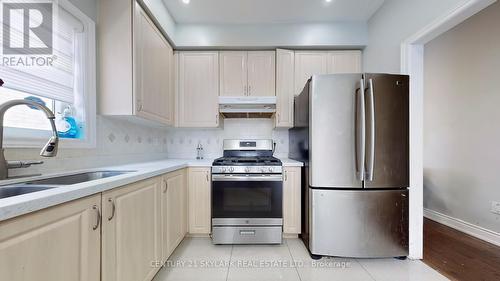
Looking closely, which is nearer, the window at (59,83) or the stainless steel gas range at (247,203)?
the window at (59,83)

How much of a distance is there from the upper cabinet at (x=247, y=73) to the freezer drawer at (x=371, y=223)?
158cm

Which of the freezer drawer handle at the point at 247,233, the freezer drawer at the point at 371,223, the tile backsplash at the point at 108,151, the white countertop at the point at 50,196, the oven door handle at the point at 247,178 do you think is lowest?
the freezer drawer handle at the point at 247,233

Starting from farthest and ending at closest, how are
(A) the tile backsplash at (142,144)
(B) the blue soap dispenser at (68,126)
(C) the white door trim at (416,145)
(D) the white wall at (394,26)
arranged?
(C) the white door trim at (416,145), (D) the white wall at (394,26), (B) the blue soap dispenser at (68,126), (A) the tile backsplash at (142,144)

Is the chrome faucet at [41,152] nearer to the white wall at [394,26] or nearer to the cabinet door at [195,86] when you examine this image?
the cabinet door at [195,86]

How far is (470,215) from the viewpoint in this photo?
2.54 m

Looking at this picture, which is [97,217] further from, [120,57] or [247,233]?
[247,233]

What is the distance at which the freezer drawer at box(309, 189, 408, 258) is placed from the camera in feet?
6.42

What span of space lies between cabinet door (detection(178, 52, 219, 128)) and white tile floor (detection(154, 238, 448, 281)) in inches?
59.4

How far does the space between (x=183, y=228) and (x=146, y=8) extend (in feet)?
7.01

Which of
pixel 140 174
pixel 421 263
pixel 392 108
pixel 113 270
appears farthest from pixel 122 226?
pixel 421 263

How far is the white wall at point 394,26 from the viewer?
68.9 inches

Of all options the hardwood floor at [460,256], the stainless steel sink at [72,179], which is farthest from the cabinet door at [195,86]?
the hardwood floor at [460,256]

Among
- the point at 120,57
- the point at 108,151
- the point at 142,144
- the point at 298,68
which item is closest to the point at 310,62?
the point at 298,68

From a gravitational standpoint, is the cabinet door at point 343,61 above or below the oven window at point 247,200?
above
